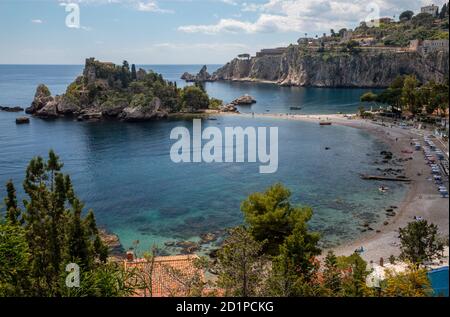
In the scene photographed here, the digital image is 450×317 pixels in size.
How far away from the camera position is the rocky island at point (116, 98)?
84250mm

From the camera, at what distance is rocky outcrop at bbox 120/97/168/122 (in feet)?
270

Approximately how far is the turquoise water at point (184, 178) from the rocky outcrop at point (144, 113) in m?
9.22

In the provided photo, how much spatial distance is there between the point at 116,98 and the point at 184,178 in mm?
46834

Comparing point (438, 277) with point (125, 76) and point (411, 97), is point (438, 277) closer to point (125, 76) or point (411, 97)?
point (411, 97)

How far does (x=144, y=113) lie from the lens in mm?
83188

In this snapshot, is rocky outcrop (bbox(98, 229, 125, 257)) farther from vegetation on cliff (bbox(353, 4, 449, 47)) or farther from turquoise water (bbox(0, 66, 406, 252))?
vegetation on cliff (bbox(353, 4, 449, 47))

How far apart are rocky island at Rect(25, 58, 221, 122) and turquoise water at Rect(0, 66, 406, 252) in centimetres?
1145

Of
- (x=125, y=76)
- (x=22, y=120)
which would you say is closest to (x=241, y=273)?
(x=22, y=120)

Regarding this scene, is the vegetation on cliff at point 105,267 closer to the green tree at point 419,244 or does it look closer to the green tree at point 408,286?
the green tree at point 408,286

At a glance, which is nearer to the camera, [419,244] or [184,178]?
[419,244]

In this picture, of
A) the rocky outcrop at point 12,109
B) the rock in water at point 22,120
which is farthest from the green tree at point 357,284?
the rocky outcrop at point 12,109

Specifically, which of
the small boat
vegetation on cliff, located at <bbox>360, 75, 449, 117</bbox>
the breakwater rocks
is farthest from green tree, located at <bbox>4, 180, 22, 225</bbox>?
vegetation on cliff, located at <bbox>360, 75, 449, 117</bbox>

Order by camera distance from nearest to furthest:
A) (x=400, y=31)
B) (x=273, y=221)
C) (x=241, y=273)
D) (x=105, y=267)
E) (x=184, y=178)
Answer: (x=241, y=273) → (x=105, y=267) → (x=273, y=221) → (x=184, y=178) → (x=400, y=31)
